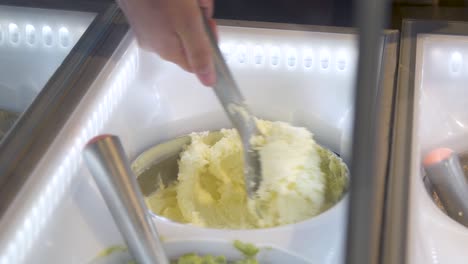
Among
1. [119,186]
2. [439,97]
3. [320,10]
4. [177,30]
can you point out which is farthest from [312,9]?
[119,186]

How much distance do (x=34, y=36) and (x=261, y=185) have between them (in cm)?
57

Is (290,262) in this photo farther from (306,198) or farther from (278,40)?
(278,40)

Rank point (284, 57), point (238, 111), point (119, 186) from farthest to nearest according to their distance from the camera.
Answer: point (284, 57)
point (238, 111)
point (119, 186)

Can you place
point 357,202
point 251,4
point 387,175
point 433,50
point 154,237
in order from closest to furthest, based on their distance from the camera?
Answer: point 357,202 < point 154,237 < point 387,175 < point 433,50 < point 251,4

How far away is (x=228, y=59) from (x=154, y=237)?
0.57m

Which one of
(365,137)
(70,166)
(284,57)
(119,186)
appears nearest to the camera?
(365,137)

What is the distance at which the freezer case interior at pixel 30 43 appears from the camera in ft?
4.15

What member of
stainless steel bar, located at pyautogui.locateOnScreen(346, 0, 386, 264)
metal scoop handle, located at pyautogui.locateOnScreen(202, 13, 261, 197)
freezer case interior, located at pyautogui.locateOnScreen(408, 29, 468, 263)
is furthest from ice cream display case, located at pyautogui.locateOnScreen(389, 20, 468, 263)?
stainless steel bar, located at pyautogui.locateOnScreen(346, 0, 386, 264)

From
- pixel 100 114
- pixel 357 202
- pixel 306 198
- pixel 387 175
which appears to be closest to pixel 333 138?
pixel 306 198

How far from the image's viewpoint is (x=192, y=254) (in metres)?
0.95

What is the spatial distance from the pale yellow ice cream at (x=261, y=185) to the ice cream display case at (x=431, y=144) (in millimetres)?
148

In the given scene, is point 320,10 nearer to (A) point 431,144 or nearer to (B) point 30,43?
(A) point 431,144

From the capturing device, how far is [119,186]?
0.74 meters

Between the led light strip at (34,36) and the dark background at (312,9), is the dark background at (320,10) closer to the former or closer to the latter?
the dark background at (312,9)
